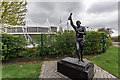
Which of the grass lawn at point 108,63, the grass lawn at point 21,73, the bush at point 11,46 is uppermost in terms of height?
the bush at point 11,46

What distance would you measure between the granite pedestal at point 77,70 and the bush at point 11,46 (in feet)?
14.2

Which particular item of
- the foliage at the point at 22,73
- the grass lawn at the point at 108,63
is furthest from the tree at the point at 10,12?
the grass lawn at the point at 108,63

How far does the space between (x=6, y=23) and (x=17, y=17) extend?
0.57 meters

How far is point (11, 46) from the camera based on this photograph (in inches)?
196

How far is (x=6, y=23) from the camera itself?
2754 mm

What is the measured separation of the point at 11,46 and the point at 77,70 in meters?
5.70

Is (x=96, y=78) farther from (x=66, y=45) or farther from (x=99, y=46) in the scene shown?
(x=99, y=46)

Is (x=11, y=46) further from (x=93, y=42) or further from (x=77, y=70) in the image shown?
(x=93, y=42)

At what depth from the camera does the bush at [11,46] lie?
4746 millimetres

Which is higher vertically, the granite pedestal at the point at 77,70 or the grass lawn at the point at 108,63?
the granite pedestal at the point at 77,70

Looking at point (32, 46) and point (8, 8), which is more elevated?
point (8, 8)

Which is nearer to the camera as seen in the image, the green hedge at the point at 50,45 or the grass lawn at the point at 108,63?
the grass lawn at the point at 108,63

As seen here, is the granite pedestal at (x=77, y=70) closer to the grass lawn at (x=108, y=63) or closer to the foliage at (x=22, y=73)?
the foliage at (x=22, y=73)

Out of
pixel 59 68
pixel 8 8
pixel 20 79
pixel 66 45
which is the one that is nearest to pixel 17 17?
pixel 8 8
